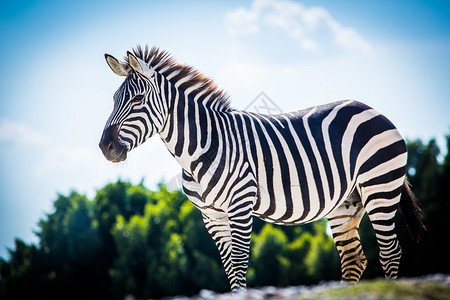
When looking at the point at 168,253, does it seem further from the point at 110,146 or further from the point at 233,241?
the point at 110,146

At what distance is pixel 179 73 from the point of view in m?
7.16

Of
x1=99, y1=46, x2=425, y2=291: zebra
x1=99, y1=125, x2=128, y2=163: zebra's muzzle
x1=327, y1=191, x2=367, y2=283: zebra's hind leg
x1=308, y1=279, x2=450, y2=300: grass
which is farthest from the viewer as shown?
x1=327, y1=191, x2=367, y2=283: zebra's hind leg

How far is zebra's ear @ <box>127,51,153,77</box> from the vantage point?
261 inches

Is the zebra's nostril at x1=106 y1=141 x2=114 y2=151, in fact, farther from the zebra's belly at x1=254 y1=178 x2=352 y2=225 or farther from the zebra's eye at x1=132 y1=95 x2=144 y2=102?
the zebra's belly at x1=254 y1=178 x2=352 y2=225

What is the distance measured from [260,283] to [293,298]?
27.3 metres

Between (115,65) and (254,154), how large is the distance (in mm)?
2589

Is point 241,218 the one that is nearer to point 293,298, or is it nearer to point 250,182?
point 250,182

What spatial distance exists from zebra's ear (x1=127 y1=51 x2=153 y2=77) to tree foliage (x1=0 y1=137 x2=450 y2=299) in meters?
22.0

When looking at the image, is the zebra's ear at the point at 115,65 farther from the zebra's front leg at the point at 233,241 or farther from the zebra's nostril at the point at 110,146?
the zebra's front leg at the point at 233,241

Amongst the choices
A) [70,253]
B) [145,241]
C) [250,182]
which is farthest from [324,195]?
[70,253]

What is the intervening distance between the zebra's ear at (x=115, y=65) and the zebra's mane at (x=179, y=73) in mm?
156

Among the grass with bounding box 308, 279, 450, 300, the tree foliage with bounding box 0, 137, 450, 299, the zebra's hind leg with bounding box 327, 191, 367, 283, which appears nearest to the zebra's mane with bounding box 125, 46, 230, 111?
the zebra's hind leg with bounding box 327, 191, 367, 283

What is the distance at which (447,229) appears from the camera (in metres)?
27.2

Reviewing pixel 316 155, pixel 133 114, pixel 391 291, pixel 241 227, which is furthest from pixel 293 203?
pixel 391 291
